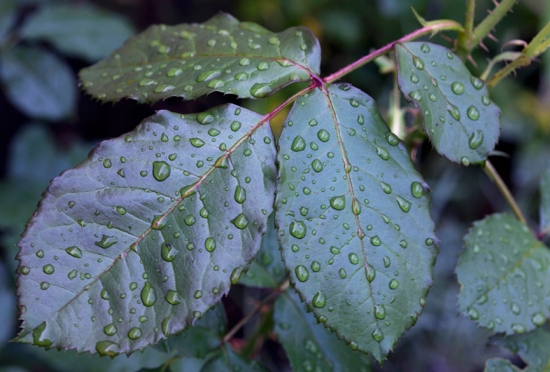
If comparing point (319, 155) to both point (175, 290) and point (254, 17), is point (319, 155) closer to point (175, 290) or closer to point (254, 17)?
point (175, 290)

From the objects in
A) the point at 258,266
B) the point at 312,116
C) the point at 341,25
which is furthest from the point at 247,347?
the point at 341,25

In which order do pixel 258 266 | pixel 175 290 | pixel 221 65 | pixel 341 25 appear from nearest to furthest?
pixel 175 290, pixel 221 65, pixel 258 266, pixel 341 25

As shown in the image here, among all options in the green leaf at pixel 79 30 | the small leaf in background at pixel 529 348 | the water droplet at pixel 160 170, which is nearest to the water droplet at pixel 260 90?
the water droplet at pixel 160 170

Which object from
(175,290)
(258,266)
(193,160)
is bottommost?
(258,266)

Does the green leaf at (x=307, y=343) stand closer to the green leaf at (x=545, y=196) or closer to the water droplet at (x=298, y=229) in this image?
the water droplet at (x=298, y=229)

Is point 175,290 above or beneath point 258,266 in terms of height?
above

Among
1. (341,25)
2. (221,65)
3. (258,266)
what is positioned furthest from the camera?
(341,25)

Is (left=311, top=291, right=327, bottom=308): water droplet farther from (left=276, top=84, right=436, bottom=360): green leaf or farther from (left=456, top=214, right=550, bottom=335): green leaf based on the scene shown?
(left=456, top=214, right=550, bottom=335): green leaf
